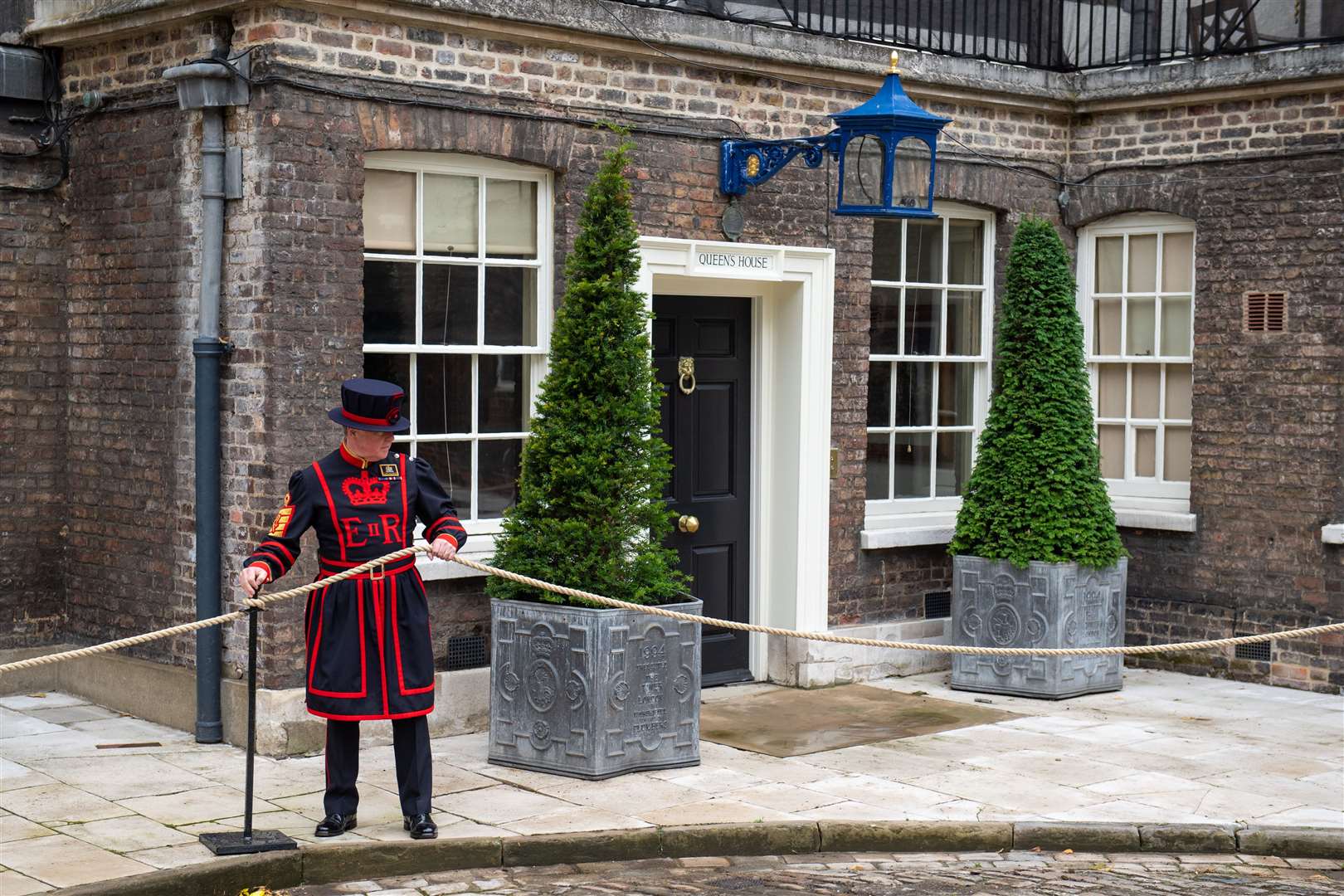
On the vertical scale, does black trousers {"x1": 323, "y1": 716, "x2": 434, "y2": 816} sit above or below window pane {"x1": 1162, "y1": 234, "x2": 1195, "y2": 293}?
below

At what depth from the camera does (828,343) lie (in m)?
10.9

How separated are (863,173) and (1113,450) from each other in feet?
11.6

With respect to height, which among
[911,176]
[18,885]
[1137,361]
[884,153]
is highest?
[884,153]

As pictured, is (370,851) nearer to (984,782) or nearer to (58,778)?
(58,778)

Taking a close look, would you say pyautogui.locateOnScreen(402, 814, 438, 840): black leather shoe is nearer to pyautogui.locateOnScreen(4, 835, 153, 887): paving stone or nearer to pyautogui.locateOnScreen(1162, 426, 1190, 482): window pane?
pyautogui.locateOnScreen(4, 835, 153, 887): paving stone

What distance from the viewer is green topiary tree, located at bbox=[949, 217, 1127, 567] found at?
1066 cm

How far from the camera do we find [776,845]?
24.2ft

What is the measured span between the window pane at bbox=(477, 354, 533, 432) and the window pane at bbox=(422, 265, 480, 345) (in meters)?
0.21

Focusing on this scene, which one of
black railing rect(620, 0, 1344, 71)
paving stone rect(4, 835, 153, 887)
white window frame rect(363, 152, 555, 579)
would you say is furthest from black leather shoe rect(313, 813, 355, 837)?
black railing rect(620, 0, 1344, 71)

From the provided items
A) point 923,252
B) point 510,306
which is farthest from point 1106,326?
point 510,306

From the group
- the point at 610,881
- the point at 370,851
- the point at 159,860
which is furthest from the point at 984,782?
the point at 159,860

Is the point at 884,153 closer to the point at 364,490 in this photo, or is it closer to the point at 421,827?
the point at 364,490

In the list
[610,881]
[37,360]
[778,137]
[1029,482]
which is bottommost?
[610,881]

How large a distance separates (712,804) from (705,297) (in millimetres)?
3811
